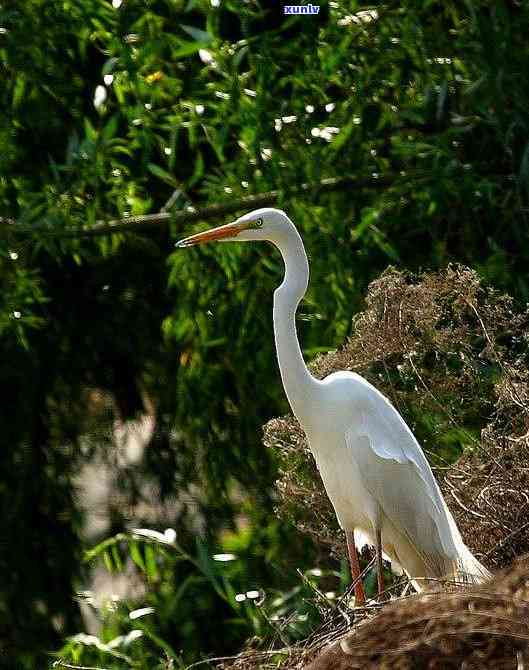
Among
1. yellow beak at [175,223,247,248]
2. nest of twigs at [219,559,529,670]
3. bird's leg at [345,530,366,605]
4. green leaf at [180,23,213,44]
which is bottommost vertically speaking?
bird's leg at [345,530,366,605]

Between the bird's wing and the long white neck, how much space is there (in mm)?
108

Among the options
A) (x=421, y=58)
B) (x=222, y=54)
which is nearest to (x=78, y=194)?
(x=222, y=54)

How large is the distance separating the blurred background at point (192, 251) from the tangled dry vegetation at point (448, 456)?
302mm

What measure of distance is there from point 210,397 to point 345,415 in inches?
47.8

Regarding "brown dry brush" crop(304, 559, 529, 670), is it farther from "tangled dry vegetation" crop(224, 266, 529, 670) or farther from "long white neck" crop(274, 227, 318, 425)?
"long white neck" crop(274, 227, 318, 425)

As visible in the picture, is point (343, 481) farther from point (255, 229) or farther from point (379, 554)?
point (255, 229)

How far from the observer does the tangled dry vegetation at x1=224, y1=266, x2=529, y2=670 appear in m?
1.98

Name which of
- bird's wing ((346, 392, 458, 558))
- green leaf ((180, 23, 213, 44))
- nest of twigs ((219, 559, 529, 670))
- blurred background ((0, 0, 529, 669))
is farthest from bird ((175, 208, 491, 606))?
nest of twigs ((219, 559, 529, 670))

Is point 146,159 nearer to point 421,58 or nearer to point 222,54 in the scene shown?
point 222,54

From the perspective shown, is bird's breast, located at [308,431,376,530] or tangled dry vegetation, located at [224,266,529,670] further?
bird's breast, located at [308,431,376,530]

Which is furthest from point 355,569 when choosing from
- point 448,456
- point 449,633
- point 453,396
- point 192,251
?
point 192,251

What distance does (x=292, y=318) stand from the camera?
2943 millimetres

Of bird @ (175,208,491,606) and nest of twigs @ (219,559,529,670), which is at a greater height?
nest of twigs @ (219,559,529,670)

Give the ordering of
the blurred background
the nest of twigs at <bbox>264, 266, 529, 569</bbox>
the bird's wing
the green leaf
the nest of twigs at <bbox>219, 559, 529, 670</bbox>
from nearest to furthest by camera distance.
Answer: the nest of twigs at <bbox>219, 559, 529, 670</bbox>, the nest of twigs at <bbox>264, 266, 529, 569</bbox>, the bird's wing, the green leaf, the blurred background
